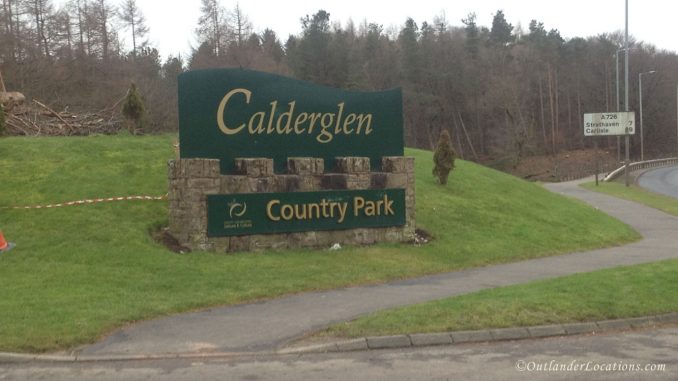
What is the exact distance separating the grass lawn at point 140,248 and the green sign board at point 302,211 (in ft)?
2.39

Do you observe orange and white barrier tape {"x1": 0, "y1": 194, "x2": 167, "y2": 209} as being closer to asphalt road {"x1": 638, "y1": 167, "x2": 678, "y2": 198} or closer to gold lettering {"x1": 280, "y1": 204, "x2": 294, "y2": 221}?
gold lettering {"x1": 280, "y1": 204, "x2": 294, "y2": 221}

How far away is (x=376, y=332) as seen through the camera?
322 inches

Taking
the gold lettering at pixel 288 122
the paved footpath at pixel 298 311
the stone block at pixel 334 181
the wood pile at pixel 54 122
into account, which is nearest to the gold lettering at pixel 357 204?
the stone block at pixel 334 181

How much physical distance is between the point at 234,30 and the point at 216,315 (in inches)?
2135

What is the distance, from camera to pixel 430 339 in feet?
26.3

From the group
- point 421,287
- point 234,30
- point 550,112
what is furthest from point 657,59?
point 421,287

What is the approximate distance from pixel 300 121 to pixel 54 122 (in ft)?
46.2

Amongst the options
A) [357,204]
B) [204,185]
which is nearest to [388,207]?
[357,204]

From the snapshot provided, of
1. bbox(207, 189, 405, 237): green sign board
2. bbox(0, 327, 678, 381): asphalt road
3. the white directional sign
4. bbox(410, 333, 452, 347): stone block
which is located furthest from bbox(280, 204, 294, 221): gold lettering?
the white directional sign

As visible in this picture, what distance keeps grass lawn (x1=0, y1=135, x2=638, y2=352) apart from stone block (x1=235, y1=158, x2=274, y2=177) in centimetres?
190

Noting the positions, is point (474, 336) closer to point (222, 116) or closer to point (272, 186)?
point (272, 186)

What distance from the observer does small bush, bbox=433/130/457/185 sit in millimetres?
21933

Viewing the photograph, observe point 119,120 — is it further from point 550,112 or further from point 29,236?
point 550,112

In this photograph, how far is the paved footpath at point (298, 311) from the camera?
26.1ft
